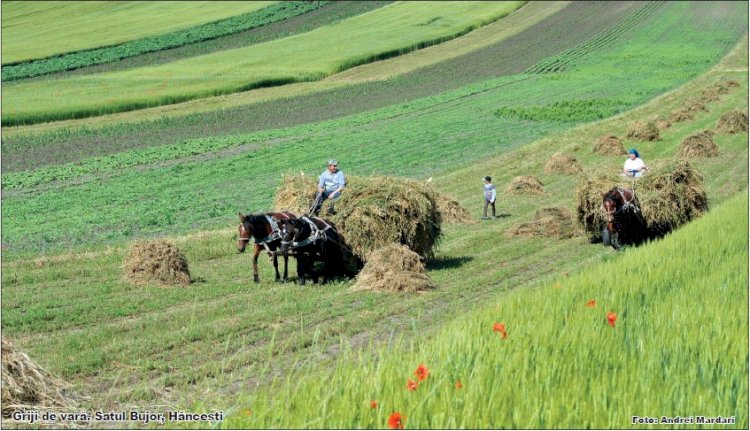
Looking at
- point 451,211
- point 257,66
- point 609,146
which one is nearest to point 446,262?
point 451,211

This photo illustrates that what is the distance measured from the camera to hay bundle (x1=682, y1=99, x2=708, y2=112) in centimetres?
4953

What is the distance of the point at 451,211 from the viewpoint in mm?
28656

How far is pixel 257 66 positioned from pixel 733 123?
40.3 m

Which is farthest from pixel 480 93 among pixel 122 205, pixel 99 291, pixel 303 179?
pixel 99 291

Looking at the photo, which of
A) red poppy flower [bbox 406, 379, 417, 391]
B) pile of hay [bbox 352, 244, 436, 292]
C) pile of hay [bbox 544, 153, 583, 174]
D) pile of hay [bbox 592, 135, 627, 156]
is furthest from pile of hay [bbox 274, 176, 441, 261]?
pile of hay [bbox 592, 135, 627, 156]

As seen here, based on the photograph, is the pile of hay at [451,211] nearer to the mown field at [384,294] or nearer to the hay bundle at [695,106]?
the mown field at [384,294]

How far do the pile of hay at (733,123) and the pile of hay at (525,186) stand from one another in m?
14.0

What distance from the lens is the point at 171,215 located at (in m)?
29.9

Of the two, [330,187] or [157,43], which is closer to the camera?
[330,187]

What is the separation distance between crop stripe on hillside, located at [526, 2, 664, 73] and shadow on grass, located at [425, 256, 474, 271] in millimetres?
51277

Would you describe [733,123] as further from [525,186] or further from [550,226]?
[550,226]

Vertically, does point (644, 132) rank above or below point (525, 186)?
above

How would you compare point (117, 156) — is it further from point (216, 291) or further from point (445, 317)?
point (445, 317)

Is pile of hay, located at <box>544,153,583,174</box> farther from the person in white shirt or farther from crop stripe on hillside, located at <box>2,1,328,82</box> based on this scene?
crop stripe on hillside, located at <box>2,1,328,82</box>
